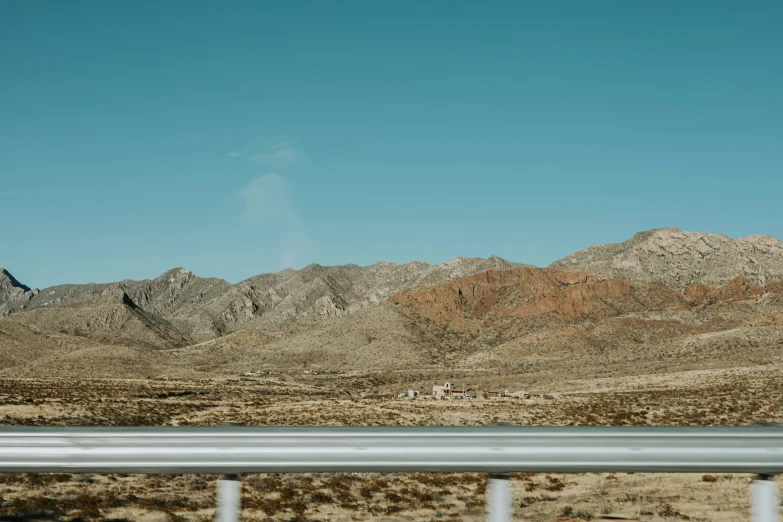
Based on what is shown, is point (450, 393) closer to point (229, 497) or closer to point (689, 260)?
point (229, 497)

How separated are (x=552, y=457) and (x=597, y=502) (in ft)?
2.74

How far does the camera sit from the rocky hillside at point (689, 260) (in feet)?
444

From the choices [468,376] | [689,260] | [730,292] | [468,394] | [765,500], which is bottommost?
[468,394]

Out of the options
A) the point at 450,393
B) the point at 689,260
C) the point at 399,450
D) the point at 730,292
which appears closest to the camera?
the point at 399,450

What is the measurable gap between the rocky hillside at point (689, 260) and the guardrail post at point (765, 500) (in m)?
143

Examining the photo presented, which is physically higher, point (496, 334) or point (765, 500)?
point (496, 334)

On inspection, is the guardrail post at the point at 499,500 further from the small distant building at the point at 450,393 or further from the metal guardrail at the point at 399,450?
the small distant building at the point at 450,393

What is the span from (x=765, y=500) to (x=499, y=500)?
131cm

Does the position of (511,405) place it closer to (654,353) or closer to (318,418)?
(318,418)

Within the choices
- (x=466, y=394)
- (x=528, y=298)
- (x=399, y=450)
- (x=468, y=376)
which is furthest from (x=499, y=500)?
(x=528, y=298)

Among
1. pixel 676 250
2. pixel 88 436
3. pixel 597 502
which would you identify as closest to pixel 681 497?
pixel 597 502

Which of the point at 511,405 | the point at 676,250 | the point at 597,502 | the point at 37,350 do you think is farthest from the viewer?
the point at 676,250

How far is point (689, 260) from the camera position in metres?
145

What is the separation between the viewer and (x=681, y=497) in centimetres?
425
